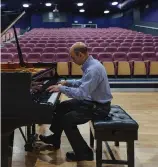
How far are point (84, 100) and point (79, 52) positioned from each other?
1.75 ft

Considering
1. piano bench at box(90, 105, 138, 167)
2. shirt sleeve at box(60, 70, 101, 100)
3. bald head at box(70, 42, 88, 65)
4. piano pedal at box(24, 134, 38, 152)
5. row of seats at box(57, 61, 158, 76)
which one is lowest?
piano pedal at box(24, 134, 38, 152)

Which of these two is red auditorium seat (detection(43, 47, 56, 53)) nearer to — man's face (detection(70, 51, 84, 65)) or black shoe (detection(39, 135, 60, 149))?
black shoe (detection(39, 135, 60, 149))

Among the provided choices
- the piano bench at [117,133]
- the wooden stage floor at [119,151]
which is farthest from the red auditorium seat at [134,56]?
the piano bench at [117,133]

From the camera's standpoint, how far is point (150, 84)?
7.24 metres

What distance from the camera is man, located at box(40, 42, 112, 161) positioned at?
307 centimetres

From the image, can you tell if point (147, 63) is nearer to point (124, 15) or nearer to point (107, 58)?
point (107, 58)

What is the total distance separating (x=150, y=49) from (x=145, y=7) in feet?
47.7

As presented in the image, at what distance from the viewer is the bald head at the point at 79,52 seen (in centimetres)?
312

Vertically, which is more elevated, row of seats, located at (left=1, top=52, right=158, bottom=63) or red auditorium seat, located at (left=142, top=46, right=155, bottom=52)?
red auditorium seat, located at (left=142, top=46, right=155, bottom=52)

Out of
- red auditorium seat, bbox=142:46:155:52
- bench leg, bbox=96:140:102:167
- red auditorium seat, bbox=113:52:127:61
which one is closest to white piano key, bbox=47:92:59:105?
bench leg, bbox=96:140:102:167

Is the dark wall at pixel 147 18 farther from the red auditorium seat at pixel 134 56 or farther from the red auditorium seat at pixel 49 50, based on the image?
the red auditorium seat at pixel 49 50

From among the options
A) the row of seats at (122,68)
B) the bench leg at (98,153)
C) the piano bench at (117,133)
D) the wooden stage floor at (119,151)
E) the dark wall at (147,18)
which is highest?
the dark wall at (147,18)

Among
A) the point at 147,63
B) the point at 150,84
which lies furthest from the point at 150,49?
the point at 150,84

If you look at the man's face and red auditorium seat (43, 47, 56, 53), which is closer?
the man's face
